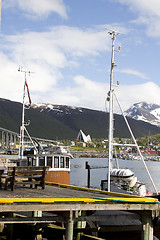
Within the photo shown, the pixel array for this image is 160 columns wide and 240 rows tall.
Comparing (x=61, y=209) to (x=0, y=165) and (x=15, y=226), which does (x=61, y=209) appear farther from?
(x=0, y=165)

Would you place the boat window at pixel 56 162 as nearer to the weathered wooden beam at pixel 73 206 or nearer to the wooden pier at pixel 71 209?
the wooden pier at pixel 71 209

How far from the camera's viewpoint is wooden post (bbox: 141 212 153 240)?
13695 millimetres

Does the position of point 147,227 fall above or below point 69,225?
below

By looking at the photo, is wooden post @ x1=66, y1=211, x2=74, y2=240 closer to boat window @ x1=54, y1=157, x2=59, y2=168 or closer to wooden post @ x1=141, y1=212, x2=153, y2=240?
wooden post @ x1=141, y1=212, x2=153, y2=240

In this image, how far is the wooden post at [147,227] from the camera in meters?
13.7

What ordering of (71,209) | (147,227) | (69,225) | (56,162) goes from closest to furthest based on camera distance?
(71,209)
(69,225)
(147,227)
(56,162)

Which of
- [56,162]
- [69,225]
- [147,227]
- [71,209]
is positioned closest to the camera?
[71,209]

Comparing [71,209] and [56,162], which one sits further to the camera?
[56,162]

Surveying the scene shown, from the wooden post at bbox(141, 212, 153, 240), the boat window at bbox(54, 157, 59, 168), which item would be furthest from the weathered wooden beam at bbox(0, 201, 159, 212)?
the boat window at bbox(54, 157, 59, 168)

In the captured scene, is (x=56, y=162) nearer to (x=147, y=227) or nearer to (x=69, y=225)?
(x=147, y=227)

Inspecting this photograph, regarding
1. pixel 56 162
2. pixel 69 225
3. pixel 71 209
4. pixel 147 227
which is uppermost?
pixel 56 162

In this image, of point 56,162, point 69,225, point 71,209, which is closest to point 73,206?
point 71,209

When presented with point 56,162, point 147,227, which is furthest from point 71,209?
point 56,162

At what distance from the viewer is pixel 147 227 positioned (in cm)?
1380
